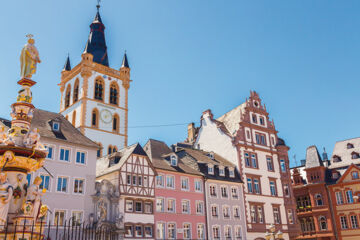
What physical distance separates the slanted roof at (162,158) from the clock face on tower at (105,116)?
19615 millimetres

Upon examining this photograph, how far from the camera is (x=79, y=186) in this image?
3472cm

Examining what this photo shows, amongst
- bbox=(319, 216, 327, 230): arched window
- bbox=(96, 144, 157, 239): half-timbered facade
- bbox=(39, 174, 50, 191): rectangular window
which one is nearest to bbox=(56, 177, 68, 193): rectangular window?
bbox=(39, 174, 50, 191): rectangular window

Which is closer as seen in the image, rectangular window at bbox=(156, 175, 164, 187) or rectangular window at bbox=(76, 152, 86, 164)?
rectangular window at bbox=(76, 152, 86, 164)

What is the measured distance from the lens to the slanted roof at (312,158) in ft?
199

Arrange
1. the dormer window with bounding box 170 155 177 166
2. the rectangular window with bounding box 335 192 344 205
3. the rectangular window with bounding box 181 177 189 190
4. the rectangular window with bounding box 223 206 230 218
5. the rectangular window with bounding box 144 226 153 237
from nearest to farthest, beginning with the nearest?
the rectangular window with bounding box 144 226 153 237 → the rectangular window with bounding box 181 177 189 190 → the dormer window with bounding box 170 155 177 166 → the rectangular window with bounding box 223 206 230 218 → the rectangular window with bounding box 335 192 344 205

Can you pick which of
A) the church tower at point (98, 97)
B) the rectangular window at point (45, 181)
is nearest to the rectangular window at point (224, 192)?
the rectangular window at point (45, 181)

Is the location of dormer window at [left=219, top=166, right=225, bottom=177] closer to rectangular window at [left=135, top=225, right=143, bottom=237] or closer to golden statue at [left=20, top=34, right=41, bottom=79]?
rectangular window at [left=135, top=225, right=143, bottom=237]

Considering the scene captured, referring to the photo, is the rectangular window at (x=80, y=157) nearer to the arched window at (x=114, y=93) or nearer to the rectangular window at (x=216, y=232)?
the rectangular window at (x=216, y=232)

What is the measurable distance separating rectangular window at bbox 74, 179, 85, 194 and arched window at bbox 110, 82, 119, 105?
113ft

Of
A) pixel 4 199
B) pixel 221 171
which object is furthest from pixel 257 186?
pixel 4 199

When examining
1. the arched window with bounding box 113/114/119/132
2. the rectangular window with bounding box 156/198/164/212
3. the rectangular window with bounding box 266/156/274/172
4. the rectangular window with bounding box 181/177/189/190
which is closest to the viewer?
the rectangular window with bounding box 156/198/164/212

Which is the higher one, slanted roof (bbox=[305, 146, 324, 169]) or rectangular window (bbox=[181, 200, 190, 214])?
slanted roof (bbox=[305, 146, 324, 169])

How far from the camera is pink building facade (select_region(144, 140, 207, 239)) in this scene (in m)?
39.6

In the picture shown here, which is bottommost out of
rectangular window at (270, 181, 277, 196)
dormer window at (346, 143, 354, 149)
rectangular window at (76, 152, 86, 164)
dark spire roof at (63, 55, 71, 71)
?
rectangular window at (270, 181, 277, 196)
